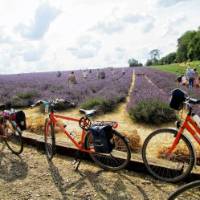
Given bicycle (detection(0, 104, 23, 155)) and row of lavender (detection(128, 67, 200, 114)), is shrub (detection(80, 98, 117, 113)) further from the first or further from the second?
bicycle (detection(0, 104, 23, 155))

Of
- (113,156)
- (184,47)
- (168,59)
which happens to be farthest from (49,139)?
(168,59)

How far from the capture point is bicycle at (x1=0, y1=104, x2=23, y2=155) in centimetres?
661

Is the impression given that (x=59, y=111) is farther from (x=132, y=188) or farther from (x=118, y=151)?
(x=132, y=188)

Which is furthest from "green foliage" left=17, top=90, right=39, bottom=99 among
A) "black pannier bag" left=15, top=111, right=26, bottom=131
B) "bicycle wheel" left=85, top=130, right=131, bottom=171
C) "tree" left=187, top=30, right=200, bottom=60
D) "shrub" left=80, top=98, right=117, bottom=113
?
"tree" left=187, top=30, right=200, bottom=60

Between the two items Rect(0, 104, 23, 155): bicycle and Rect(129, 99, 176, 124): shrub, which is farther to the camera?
Rect(129, 99, 176, 124): shrub

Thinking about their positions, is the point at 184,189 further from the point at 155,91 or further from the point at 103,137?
the point at 155,91

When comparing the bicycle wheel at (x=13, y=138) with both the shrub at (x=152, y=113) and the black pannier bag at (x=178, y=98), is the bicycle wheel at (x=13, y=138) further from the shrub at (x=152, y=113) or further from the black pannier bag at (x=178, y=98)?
the shrub at (x=152, y=113)

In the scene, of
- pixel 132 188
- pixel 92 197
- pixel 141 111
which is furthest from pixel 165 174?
pixel 141 111

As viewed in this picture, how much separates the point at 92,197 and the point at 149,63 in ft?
467

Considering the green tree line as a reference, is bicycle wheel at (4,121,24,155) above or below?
below

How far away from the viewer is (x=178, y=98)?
4707 mm

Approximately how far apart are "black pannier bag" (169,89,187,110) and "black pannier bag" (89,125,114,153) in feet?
3.50

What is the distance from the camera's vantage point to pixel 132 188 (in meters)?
4.91

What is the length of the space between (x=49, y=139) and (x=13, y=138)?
817 mm
